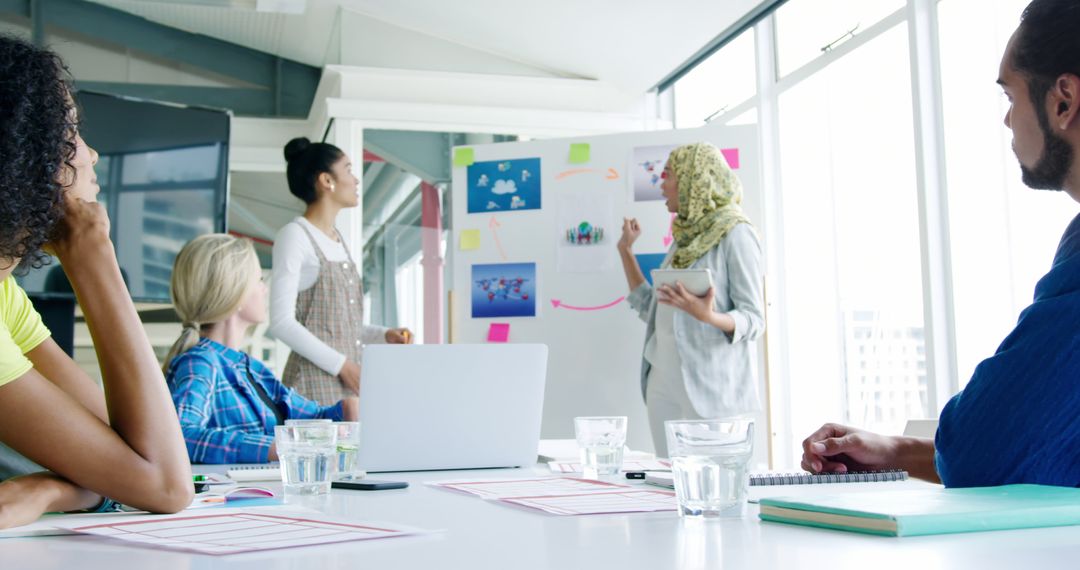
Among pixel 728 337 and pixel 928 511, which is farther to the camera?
pixel 728 337

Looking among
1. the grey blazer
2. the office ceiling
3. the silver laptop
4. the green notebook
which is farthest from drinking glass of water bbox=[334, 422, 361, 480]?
the office ceiling

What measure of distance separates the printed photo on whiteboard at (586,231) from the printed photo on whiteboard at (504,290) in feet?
0.52

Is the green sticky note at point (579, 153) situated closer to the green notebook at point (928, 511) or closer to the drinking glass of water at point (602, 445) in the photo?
the drinking glass of water at point (602, 445)

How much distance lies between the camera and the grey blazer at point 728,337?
3.30 m

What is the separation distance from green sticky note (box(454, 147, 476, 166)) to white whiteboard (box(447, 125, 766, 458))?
8cm

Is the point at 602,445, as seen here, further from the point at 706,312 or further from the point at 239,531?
the point at 706,312

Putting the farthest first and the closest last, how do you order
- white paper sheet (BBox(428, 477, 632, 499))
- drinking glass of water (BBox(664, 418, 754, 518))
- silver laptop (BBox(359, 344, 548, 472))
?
1. silver laptop (BBox(359, 344, 548, 472))
2. white paper sheet (BBox(428, 477, 632, 499))
3. drinking glass of water (BBox(664, 418, 754, 518))

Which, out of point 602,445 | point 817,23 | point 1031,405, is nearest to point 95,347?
point 602,445

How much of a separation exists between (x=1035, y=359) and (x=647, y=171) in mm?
3091

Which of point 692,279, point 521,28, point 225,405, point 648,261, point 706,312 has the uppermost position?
point 521,28

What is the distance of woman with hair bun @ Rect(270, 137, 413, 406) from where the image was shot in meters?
3.04

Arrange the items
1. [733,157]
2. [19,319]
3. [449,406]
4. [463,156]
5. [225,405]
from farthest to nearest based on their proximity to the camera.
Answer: [463,156]
[733,157]
[225,405]
[449,406]
[19,319]

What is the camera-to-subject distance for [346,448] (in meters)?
1.52

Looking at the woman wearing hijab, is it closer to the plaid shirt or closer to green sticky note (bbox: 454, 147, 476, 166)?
green sticky note (bbox: 454, 147, 476, 166)
